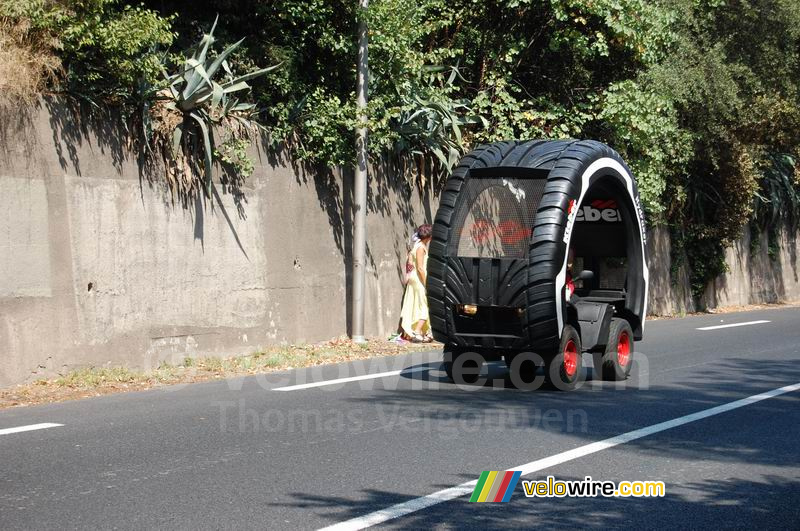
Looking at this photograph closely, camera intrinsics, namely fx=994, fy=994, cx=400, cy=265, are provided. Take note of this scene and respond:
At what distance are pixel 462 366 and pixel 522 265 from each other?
1.71 meters

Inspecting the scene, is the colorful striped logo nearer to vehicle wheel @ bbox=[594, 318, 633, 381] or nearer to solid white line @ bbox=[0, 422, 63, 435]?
solid white line @ bbox=[0, 422, 63, 435]

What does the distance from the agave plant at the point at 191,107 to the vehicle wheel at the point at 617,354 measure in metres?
5.69

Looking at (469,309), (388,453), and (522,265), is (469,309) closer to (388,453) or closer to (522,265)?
(522,265)

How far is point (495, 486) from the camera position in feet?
20.9

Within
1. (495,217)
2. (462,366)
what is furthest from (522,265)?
(462,366)

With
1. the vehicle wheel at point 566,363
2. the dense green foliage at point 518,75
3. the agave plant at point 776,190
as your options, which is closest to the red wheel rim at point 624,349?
the vehicle wheel at point 566,363

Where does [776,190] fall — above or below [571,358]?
above

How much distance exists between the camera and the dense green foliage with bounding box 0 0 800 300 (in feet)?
49.9

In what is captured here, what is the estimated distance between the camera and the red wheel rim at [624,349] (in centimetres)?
1151

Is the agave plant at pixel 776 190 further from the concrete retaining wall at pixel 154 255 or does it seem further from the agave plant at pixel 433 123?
the concrete retaining wall at pixel 154 255

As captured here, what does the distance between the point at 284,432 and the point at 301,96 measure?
8.76 meters

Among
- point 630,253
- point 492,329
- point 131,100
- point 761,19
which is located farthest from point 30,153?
point 761,19

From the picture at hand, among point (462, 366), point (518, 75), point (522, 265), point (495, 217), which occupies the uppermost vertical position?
point (518, 75)

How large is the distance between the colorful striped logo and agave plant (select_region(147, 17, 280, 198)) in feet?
25.3
